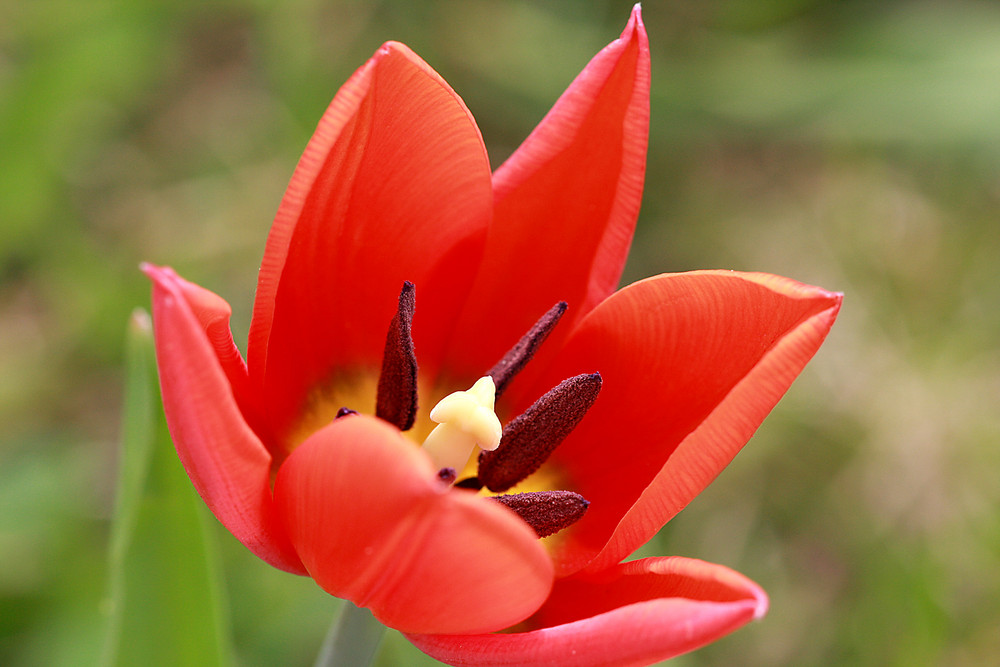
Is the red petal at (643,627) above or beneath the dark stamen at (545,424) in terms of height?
beneath

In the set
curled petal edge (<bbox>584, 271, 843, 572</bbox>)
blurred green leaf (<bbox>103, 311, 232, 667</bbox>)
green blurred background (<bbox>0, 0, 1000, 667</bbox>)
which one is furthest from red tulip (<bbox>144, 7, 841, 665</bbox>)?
green blurred background (<bbox>0, 0, 1000, 667</bbox>)

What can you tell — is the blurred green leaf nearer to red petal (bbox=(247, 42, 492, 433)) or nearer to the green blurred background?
red petal (bbox=(247, 42, 492, 433))

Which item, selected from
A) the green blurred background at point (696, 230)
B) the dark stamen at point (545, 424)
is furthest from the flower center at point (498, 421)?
the green blurred background at point (696, 230)

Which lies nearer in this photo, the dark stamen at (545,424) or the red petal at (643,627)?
the red petal at (643,627)

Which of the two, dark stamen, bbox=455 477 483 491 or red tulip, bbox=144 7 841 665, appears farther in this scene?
dark stamen, bbox=455 477 483 491

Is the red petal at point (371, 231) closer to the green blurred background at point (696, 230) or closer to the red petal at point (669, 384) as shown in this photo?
the red petal at point (669, 384)

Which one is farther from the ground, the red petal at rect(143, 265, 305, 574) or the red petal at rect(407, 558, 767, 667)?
the red petal at rect(143, 265, 305, 574)

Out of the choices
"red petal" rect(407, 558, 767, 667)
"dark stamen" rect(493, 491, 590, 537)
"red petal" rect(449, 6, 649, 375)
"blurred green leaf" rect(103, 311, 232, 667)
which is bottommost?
"blurred green leaf" rect(103, 311, 232, 667)
